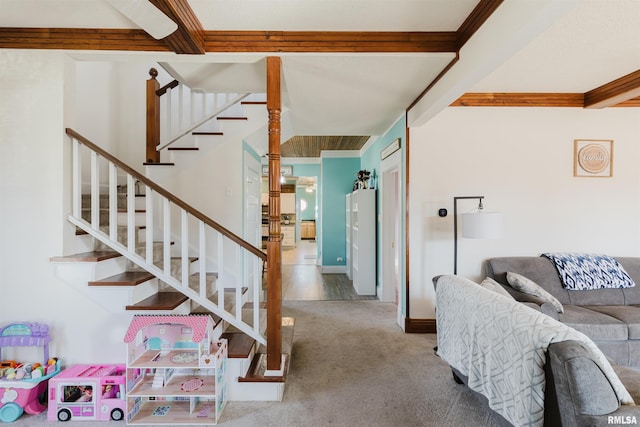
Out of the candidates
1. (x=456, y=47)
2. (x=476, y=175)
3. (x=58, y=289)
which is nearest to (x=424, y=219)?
(x=476, y=175)

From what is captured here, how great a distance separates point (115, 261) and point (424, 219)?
9.69 feet

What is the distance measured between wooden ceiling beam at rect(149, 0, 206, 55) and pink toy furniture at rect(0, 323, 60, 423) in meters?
2.18

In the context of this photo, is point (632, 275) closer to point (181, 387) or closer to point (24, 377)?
point (181, 387)

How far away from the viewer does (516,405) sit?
1511mm

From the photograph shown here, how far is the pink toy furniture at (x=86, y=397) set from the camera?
6.56 ft

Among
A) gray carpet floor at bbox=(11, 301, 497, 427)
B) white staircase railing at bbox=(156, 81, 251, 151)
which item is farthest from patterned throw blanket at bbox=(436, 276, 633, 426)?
white staircase railing at bbox=(156, 81, 251, 151)

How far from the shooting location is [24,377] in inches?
82.0

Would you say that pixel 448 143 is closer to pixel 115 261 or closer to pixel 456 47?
pixel 456 47

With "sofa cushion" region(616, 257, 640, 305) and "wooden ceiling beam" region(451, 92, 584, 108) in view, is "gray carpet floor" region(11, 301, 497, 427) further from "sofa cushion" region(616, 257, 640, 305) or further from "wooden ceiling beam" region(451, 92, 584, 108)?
"wooden ceiling beam" region(451, 92, 584, 108)

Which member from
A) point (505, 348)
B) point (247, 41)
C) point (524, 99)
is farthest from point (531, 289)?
point (247, 41)

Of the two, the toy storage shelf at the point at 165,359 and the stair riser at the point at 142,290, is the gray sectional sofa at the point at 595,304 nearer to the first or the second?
the toy storage shelf at the point at 165,359

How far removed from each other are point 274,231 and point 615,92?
11.5 feet

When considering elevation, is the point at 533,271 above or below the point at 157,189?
below

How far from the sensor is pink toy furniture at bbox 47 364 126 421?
2.00 m
